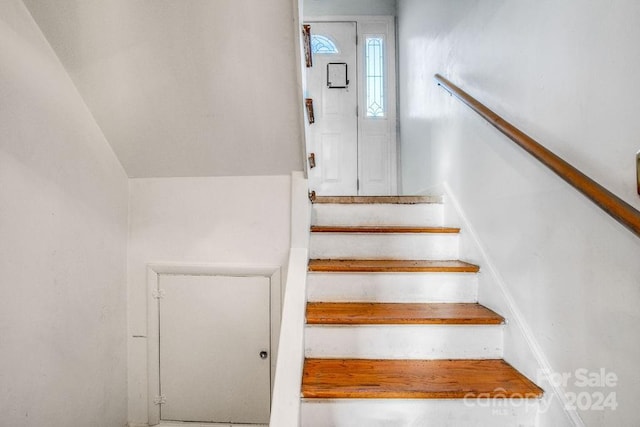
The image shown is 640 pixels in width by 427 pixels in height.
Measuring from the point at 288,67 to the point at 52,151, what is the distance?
103 centimetres

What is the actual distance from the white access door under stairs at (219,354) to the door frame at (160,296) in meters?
0.03

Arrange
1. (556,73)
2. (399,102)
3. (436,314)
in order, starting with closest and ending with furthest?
(556,73)
(436,314)
(399,102)

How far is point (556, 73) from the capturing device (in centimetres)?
115

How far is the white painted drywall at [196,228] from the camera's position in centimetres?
190

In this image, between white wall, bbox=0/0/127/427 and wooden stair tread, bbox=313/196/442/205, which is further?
wooden stair tread, bbox=313/196/442/205

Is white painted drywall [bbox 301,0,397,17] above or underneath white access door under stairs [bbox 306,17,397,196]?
above

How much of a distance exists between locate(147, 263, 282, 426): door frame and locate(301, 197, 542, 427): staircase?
0.29m

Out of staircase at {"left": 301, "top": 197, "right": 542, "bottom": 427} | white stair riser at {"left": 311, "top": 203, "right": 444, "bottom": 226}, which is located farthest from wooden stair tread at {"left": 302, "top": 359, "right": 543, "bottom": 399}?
white stair riser at {"left": 311, "top": 203, "right": 444, "bottom": 226}

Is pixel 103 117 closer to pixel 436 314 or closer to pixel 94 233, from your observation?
pixel 94 233

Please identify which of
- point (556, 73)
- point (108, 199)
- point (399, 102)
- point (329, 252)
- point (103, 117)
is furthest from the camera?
point (399, 102)

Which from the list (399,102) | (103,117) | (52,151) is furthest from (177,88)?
(399,102)

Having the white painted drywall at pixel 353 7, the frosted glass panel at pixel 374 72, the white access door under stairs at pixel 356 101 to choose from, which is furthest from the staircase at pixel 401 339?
the white painted drywall at pixel 353 7

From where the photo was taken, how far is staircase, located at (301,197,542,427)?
3.94 ft

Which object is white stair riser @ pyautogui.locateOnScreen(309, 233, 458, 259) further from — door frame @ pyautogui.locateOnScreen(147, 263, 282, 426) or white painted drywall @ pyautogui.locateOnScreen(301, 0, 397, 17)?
white painted drywall @ pyautogui.locateOnScreen(301, 0, 397, 17)
